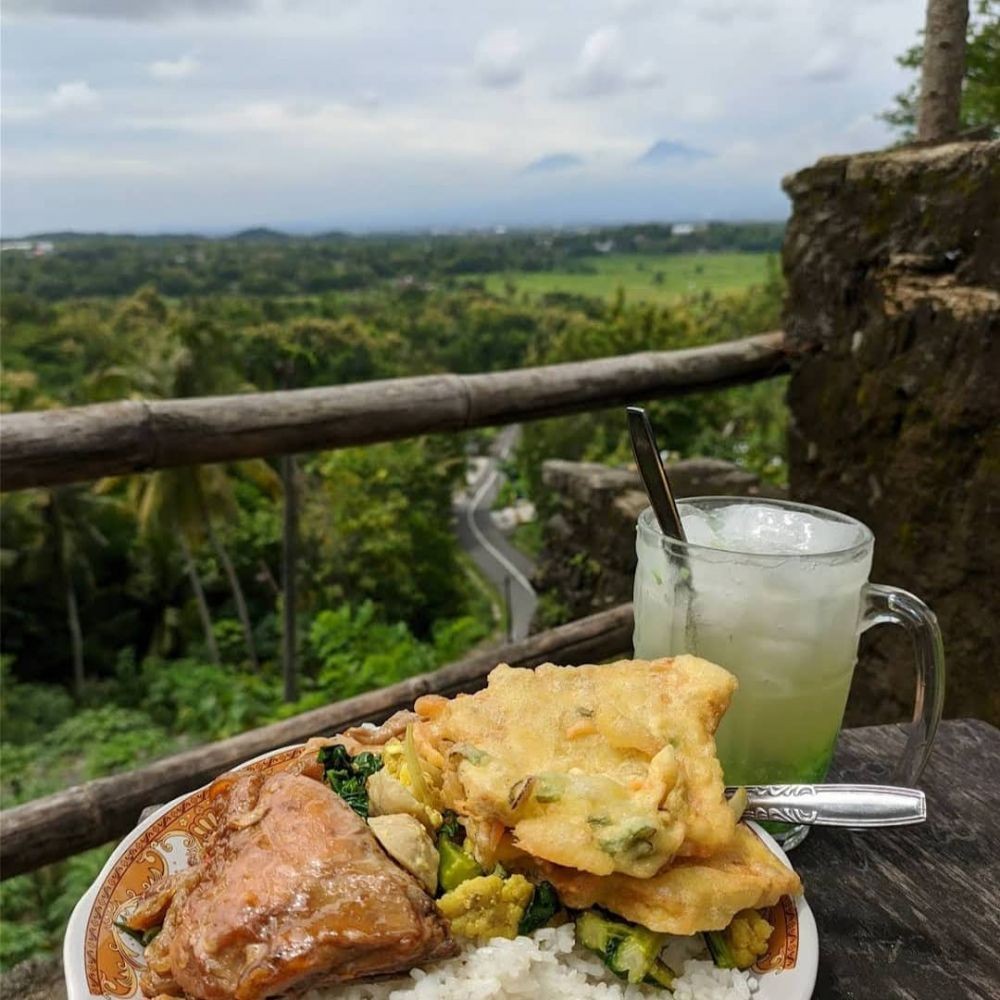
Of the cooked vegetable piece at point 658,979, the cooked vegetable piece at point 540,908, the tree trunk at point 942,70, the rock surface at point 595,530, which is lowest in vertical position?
the rock surface at point 595,530

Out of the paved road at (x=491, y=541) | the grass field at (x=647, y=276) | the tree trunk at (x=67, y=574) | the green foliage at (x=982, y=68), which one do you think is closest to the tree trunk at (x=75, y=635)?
the tree trunk at (x=67, y=574)

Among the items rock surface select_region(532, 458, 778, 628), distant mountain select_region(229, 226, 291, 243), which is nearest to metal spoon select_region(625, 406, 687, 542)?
rock surface select_region(532, 458, 778, 628)

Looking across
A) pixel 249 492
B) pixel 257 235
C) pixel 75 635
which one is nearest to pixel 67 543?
pixel 75 635

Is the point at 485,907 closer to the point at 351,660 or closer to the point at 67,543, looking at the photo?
the point at 351,660

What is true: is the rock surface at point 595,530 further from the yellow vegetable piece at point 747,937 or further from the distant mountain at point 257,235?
the distant mountain at point 257,235

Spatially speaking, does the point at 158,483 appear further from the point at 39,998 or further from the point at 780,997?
the point at 780,997

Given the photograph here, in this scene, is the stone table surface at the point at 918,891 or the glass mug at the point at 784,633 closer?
the stone table surface at the point at 918,891
